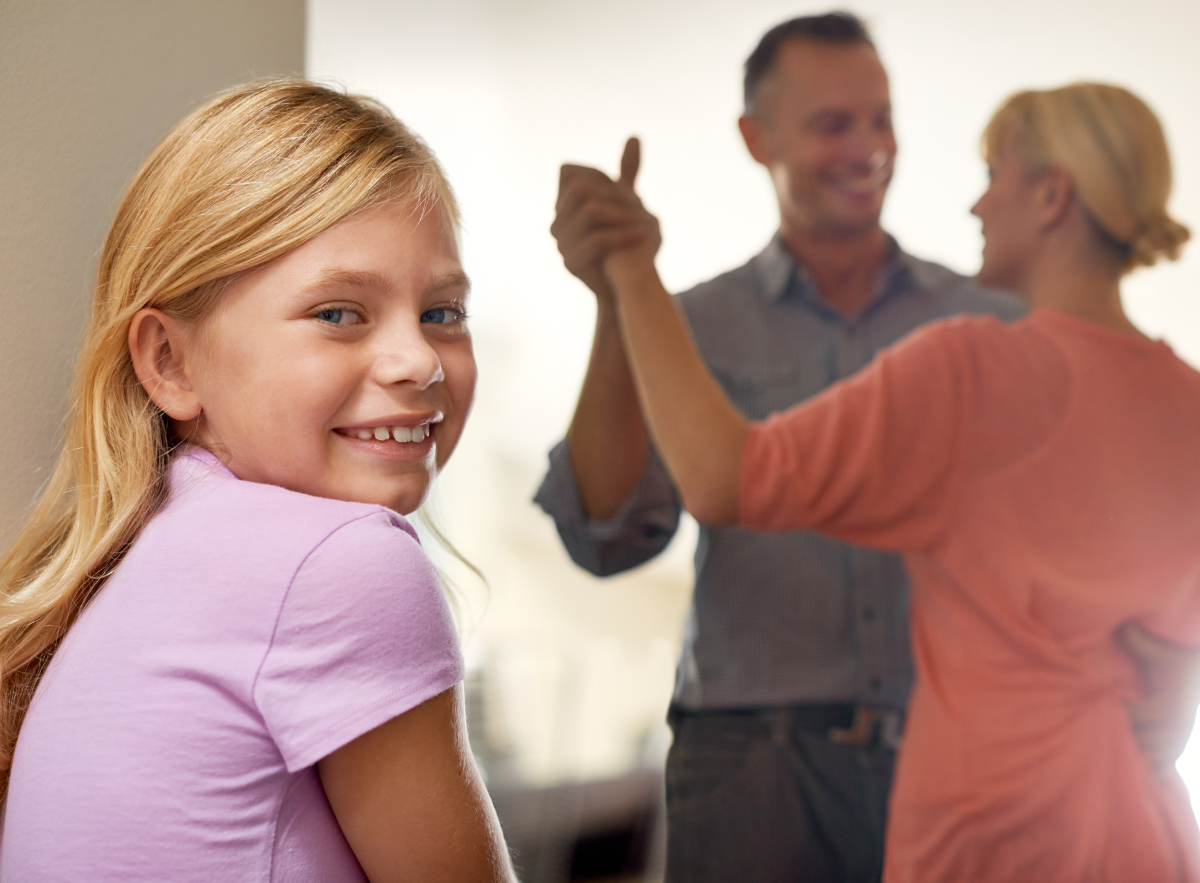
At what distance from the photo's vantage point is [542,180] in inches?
39.9

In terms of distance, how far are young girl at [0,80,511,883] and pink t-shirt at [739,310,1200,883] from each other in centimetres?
37

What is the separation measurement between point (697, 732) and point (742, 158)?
0.58 meters

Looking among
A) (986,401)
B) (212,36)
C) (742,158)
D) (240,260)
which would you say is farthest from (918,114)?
(212,36)

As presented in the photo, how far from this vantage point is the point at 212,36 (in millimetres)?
1002

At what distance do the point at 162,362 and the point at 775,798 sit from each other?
0.68 metres

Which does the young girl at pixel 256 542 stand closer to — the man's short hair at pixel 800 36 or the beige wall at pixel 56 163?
the beige wall at pixel 56 163

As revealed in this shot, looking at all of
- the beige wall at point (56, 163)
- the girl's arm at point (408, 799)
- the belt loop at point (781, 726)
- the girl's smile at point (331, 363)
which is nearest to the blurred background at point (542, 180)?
the beige wall at point (56, 163)

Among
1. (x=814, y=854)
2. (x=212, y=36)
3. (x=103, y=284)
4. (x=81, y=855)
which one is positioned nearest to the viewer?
(x=81, y=855)

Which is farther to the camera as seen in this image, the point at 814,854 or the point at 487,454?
the point at 487,454

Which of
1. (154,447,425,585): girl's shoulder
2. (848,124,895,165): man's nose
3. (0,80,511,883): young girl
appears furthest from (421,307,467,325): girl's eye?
(848,124,895,165): man's nose

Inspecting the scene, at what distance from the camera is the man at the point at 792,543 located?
2.84ft

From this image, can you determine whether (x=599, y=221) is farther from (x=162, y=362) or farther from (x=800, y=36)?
(x=162, y=362)

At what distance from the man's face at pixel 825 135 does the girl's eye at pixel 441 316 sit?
1.17 ft

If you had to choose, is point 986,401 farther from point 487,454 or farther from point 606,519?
point 487,454
